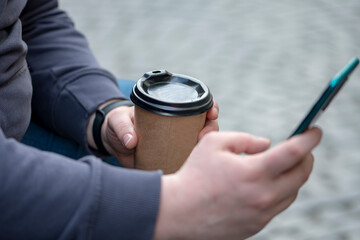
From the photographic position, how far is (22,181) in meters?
0.62

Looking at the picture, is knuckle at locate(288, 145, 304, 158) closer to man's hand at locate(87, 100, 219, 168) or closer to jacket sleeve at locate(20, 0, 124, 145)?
man's hand at locate(87, 100, 219, 168)

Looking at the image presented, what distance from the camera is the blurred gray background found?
6.45 ft

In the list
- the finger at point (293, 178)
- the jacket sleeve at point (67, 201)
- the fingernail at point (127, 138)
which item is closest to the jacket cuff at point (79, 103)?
the fingernail at point (127, 138)

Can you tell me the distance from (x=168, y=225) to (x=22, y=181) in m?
0.20

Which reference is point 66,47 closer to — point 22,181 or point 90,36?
point 22,181

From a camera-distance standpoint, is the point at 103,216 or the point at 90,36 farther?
the point at 90,36

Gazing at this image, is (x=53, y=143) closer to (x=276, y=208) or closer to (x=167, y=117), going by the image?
(x=167, y=117)

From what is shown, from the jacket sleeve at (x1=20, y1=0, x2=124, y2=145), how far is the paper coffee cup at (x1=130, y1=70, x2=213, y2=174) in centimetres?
25

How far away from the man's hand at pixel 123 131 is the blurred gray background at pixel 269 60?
0.94 metres

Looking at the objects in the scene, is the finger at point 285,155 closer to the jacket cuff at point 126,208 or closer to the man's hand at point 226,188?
the man's hand at point 226,188

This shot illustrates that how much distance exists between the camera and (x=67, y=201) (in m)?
0.63

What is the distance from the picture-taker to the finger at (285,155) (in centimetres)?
63

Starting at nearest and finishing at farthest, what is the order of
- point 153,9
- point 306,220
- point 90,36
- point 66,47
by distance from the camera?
point 66,47
point 306,220
point 90,36
point 153,9

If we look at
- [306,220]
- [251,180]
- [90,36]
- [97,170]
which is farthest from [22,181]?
[90,36]
